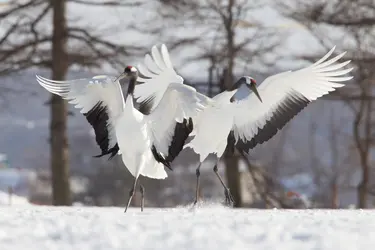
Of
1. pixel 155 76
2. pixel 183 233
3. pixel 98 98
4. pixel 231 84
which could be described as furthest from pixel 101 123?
pixel 231 84

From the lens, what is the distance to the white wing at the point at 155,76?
993 cm

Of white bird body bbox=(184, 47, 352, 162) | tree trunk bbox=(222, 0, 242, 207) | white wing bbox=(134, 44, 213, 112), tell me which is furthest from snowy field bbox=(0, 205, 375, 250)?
tree trunk bbox=(222, 0, 242, 207)

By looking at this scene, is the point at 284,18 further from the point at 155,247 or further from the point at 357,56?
the point at 155,247

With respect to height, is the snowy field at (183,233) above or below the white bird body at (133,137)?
below

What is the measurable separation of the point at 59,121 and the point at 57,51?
148 centimetres

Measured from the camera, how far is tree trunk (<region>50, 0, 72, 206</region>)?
17.4 meters

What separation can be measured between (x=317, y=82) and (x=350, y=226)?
3.53 metres

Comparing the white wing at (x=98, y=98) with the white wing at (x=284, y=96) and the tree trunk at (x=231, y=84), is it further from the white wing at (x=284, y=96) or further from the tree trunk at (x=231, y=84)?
the tree trunk at (x=231, y=84)

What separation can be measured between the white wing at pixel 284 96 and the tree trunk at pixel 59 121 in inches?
301

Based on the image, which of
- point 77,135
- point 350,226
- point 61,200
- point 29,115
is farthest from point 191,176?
point 350,226

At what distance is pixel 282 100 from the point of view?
10.2 meters

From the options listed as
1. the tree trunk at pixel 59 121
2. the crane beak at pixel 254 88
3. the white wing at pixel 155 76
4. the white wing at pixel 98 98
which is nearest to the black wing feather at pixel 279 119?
the crane beak at pixel 254 88

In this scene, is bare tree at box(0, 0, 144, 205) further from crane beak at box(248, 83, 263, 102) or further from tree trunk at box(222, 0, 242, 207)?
crane beak at box(248, 83, 263, 102)

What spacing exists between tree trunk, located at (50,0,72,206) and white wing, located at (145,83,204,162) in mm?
8051
